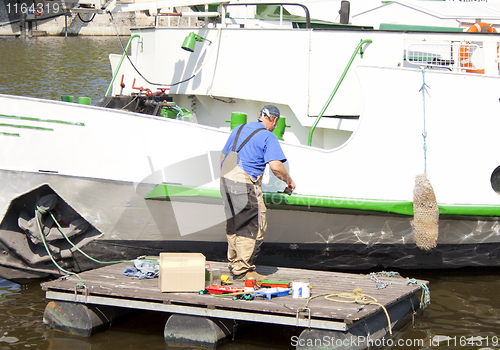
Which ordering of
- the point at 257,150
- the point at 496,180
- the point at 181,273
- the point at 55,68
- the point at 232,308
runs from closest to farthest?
the point at 232,308 → the point at 181,273 → the point at 257,150 → the point at 496,180 → the point at 55,68

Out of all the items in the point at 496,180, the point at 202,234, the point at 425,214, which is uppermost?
the point at 496,180

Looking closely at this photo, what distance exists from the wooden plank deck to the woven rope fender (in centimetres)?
44

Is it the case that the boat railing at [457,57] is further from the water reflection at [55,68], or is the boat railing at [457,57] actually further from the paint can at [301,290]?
the water reflection at [55,68]

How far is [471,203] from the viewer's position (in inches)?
243

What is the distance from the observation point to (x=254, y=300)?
518cm

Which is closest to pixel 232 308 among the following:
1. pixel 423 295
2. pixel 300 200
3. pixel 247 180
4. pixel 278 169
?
pixel 247 180

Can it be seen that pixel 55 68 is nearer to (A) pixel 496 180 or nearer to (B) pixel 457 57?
(B) pixel 457 57

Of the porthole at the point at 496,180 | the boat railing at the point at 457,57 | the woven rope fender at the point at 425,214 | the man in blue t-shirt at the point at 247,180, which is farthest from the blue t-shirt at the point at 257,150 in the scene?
the porthole at the point at 496,180

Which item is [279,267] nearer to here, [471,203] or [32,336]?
[471,203]

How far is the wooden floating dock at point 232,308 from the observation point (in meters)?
4.89

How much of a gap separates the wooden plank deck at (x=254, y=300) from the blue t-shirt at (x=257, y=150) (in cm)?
104

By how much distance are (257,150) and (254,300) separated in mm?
1266

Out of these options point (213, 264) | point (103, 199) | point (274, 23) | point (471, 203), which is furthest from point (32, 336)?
point (274, 23)

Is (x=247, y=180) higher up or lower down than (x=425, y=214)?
higher up
